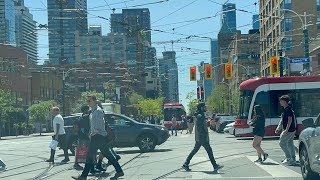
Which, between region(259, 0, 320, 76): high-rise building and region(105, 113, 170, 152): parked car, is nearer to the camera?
region(105, 113, 170, 152): parked car

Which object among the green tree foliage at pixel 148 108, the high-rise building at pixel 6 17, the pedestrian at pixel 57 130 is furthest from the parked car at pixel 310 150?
the green tree foliage at pixel 148 108

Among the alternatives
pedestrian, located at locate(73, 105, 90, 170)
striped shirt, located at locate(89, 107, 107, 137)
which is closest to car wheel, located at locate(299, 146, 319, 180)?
striped shirt, located at locate(89, 107, 107, 137)

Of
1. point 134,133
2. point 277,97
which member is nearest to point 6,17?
point 277,97

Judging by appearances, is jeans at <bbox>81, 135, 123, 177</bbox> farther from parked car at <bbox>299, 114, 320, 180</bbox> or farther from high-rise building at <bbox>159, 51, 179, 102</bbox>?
high-rise building at <bbox>159, 51, 179, 102</bbox>

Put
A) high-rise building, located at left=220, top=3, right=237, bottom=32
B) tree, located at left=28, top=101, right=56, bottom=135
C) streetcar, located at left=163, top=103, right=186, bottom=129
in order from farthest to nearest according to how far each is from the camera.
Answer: tree, located at left=28, top=101, right=56, bottom=135
streetcar, located at left=163, top=103, right=186, bottom=129
high-rise building, located at left=220, top=3, right=237, bottom=32

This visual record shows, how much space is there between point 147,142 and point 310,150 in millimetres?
11158

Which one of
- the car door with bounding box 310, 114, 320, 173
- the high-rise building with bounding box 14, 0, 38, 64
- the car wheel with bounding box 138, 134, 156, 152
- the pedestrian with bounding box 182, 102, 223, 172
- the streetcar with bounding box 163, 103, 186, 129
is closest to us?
the car door with bounding box 310, 114, 320, 173

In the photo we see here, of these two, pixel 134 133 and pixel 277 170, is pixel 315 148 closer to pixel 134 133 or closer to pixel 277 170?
pixel 277 170

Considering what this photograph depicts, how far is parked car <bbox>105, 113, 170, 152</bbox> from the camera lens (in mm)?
21016

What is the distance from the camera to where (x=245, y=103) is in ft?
92.1

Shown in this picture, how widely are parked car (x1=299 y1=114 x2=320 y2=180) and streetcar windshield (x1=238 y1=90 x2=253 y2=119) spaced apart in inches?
643

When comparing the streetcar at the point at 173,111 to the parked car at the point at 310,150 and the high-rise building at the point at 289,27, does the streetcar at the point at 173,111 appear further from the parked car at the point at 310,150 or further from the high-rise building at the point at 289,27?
the parked car at the point at 310,150

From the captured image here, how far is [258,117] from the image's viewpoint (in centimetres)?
1511

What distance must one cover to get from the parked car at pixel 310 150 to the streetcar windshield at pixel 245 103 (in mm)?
16322
